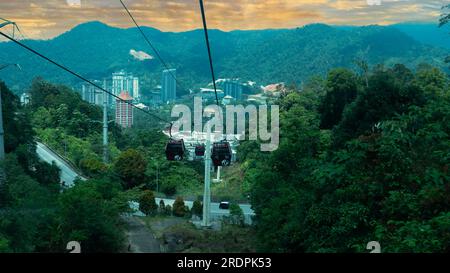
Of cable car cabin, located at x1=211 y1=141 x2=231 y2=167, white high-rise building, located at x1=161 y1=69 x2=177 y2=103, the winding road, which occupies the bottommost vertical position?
the winding road

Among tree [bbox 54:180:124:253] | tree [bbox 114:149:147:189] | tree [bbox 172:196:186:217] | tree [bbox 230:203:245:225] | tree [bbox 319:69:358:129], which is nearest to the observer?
tree [bbox 54:180:124:253]

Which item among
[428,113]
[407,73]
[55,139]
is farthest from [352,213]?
[55,139]

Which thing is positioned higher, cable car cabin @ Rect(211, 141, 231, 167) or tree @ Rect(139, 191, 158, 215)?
cable car cabin @ Rect(211, 141, 231, 167)

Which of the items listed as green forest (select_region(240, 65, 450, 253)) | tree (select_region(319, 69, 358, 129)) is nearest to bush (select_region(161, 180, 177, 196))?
tree (select_region(319, 69, 358, 129))

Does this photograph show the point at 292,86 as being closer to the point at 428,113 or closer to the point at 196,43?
the point at 196,43

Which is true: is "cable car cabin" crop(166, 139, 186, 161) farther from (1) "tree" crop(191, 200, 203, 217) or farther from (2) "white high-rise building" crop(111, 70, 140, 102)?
(2) "white high-rise building" crop(111, 70, 140, 102)

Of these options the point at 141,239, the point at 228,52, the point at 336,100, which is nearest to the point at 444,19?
the point at 336,100

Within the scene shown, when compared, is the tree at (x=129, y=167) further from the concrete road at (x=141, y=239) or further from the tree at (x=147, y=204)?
the concrete road at (x=141, y=239)

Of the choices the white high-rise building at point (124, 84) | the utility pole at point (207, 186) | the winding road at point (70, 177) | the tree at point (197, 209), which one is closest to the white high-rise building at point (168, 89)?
the white high-rise building at point (124, 84)
